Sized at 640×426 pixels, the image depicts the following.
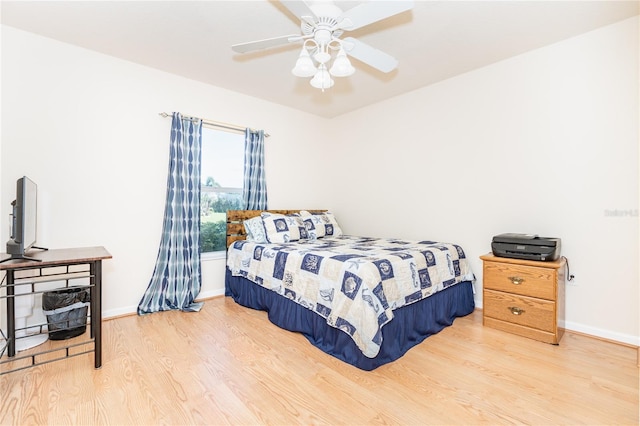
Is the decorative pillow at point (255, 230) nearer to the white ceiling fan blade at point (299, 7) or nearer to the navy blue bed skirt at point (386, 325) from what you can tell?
the navy blue bed skirt at point (386, 325)

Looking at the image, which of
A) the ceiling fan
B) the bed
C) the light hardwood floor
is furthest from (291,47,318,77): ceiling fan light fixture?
the light hardwood floor

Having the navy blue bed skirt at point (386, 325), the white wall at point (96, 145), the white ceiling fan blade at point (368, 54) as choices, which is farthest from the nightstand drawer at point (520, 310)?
the white wall at point (96, 145)

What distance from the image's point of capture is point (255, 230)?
11.1 ft

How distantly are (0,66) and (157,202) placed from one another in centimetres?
155

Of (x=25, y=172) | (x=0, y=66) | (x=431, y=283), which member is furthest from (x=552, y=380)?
(x=0, y=66)

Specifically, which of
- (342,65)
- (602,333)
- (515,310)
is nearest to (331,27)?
(342,65)

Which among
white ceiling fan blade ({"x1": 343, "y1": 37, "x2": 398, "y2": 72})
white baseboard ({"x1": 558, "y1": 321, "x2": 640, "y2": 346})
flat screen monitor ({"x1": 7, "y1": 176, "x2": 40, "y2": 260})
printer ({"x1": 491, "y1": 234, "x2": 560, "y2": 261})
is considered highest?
white ceiling fan blade ({"x1": 343, "y1": 37, "x2": 398, "y2": 72})

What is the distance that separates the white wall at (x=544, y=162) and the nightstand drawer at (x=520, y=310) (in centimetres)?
46

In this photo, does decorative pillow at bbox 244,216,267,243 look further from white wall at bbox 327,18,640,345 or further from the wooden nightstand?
the wooden nightstand

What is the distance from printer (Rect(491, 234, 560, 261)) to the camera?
235cm

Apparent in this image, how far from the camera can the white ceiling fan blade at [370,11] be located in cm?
156

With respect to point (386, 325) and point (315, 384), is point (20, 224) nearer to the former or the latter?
point (315, 384)

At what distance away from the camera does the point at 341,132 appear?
14.9 feet

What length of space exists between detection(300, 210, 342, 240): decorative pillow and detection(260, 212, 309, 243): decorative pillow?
0.11 meters
